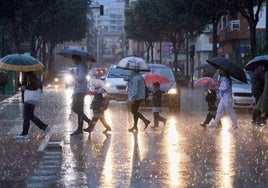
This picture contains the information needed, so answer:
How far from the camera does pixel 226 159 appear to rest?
37.9ft

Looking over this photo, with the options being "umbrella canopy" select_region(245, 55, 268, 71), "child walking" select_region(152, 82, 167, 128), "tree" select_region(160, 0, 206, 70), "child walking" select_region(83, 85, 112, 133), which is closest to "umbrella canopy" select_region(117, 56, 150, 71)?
"child walking" select_region(152, 82, 167, 128)

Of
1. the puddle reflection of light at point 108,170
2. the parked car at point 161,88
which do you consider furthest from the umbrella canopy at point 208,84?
the puddle reflection of light at point 108,170

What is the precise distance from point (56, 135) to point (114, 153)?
3179 millimetres

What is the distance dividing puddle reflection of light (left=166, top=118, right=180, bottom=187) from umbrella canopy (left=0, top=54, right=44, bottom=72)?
3.25 metres

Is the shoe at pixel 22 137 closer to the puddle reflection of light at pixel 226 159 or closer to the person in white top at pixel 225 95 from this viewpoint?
the puddle reflection of light at pixel 226 159

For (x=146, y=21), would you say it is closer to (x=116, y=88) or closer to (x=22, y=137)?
(x=116, y=88)

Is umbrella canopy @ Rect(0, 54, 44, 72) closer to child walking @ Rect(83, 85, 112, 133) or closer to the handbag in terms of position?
the handbag

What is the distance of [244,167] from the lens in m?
10.7

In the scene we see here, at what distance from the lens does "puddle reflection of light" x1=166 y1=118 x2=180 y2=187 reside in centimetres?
970

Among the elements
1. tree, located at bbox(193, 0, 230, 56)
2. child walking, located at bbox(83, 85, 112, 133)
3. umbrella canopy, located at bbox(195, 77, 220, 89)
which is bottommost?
child walking, located at bbox(83, 85, 112, 133)

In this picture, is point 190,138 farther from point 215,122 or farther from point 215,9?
point 215,9

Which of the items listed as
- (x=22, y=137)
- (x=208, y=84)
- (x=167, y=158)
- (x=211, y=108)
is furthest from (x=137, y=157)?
(x=208, y=84)

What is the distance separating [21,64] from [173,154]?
14.9 feet

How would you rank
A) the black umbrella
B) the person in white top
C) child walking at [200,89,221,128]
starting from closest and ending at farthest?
1. the black umbrella
2. the person in white top
3. child walking at [200,89,221,128]
